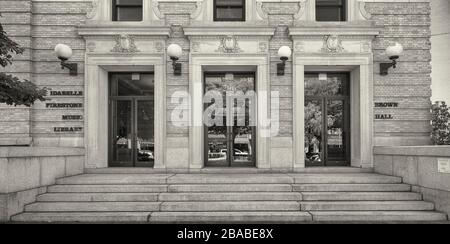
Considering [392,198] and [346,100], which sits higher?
[346,100]

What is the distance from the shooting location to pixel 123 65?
10953 mm

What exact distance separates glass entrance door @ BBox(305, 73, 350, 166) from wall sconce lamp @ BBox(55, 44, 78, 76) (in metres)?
8.78

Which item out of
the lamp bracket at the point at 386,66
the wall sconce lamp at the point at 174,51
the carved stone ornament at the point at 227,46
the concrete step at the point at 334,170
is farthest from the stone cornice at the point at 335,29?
the concrete step at the point at 334,170

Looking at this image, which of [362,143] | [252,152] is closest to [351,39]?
[362,143]

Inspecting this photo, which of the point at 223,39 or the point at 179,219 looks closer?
the point at 179,219

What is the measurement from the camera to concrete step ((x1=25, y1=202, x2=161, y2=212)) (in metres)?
7.49

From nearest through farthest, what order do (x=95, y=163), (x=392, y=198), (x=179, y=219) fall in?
A: (x=179, y=219) < (x=392, y=198) < (x=95, y=163)

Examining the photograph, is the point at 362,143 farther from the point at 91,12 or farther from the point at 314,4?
the point at 91,12

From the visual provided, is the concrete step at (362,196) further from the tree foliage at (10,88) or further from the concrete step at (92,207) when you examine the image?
the tree foliage at (10,88)

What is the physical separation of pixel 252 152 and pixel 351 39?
219 inches

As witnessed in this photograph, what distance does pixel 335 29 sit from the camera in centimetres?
1072

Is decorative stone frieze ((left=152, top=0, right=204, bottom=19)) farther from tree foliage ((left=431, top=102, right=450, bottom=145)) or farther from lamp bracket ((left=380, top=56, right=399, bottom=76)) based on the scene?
tree foliage ((left=431, top=102, right=450, bottom=145))

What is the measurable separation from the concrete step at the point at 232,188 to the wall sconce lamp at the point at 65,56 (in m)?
5.96

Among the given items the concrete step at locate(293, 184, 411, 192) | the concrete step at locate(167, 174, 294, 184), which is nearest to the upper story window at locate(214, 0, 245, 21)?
the concrete step at locate(167, 174, 294, 184)
